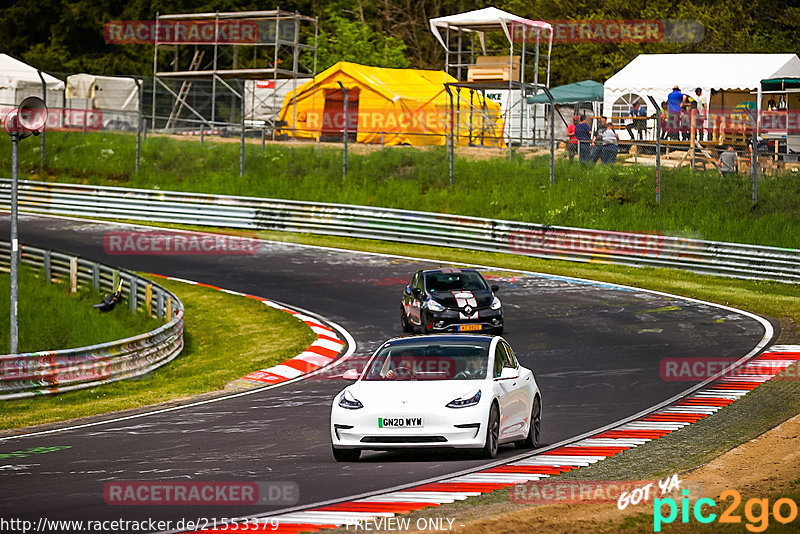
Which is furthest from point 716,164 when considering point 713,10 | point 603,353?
point 713,10

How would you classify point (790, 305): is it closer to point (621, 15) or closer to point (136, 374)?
point (136, 374)

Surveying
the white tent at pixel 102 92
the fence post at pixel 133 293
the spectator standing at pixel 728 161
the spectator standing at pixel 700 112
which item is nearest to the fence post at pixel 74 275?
the fence post at pixel 133 293

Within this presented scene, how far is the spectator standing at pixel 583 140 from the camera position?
3688 centimetres

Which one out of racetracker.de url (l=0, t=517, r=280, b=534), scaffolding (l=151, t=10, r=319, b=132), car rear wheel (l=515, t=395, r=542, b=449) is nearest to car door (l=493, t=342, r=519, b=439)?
car rear wheel (l=515, t=395, r=542, b=449)

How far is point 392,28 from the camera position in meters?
71.9

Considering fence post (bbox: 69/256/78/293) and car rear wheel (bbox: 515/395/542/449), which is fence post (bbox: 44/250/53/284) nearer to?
fence post (bbox: 69/256/78/293)

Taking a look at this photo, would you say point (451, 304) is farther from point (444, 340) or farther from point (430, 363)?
point (430, 363)

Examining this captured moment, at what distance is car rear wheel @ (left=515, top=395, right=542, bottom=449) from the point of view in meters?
13.4

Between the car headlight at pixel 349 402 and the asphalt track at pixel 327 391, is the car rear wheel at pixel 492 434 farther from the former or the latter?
the car headlight at pixel 349 402

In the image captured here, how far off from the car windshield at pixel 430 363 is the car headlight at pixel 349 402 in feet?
1.48

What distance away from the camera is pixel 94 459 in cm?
1295

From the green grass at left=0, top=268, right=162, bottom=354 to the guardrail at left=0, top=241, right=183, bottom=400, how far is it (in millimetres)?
488

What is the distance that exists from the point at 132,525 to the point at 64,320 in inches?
637

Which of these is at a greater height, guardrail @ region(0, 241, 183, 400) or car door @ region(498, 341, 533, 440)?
car door @ region(498, 341, 533, 440)
